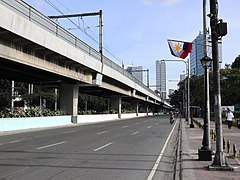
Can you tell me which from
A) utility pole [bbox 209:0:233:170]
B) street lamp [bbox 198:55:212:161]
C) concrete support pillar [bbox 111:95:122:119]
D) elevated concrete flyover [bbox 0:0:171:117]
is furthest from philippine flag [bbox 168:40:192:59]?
concrete support pillar [bbox 111:95:122:119]

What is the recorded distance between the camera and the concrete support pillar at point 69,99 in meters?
44.2

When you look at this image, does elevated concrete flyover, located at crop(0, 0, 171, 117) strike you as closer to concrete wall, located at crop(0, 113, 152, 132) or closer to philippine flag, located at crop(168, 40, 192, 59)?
concrete wall, located at crop(0, 113, 152, 132)

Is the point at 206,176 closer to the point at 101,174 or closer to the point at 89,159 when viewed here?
the point at 101,174

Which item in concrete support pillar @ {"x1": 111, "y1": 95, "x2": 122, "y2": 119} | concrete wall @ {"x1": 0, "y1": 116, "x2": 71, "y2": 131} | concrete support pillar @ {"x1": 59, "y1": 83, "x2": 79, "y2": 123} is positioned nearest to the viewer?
concrete wall @ {"x1": 0, "y1": 116, "x2": 71, "y2": 131}

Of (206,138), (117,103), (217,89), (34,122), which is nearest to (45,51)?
(34,122)

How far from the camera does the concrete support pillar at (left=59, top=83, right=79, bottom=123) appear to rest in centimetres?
4425

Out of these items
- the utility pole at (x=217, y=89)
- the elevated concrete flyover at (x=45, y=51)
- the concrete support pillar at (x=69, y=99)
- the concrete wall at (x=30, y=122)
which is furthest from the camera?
the concrete support pillar at (x=69, y=99)

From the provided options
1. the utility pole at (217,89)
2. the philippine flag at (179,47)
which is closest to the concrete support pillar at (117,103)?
the philippine flag at (179,47)

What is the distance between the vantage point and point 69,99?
44.4 metres

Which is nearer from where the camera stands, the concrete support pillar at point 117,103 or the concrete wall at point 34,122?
the concrete wall at point 34,122

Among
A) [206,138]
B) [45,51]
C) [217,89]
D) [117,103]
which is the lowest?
[206,138]

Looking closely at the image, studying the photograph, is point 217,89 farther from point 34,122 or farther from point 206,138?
point 34,122

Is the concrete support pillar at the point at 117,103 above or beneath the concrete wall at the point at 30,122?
above

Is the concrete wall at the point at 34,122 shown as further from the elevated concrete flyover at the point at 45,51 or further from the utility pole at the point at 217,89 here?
the utility pole at the point at 217,89
